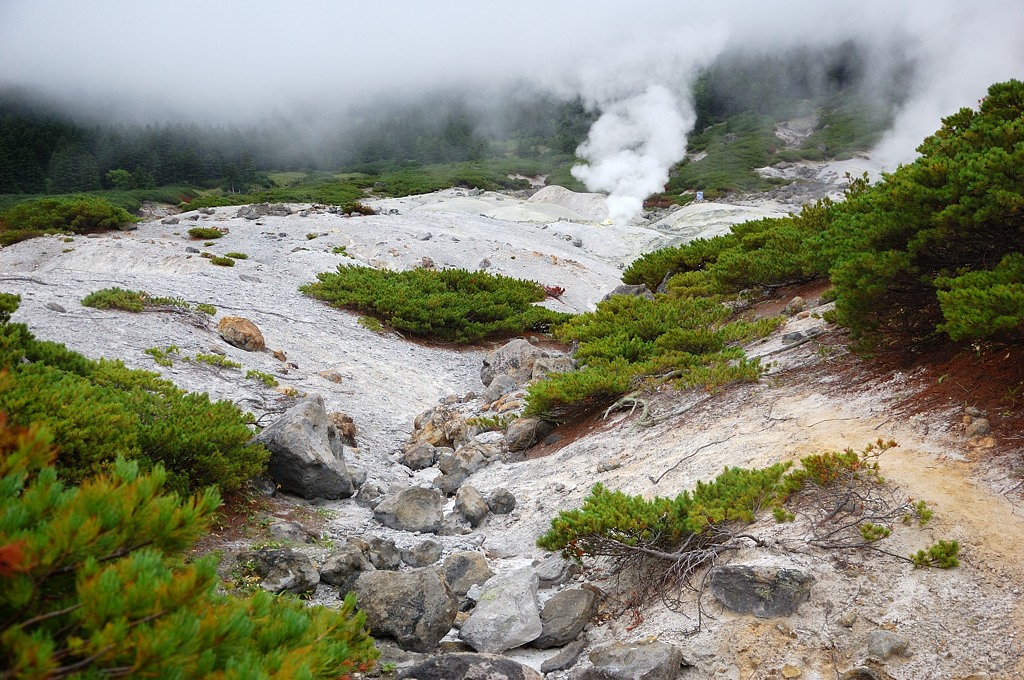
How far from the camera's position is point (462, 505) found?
21.9 feet

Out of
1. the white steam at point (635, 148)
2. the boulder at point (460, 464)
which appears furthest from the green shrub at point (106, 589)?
the white steam at point (635, 148)

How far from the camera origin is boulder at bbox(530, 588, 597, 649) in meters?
4.12

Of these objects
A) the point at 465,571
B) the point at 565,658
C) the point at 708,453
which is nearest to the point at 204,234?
the point at 465,571

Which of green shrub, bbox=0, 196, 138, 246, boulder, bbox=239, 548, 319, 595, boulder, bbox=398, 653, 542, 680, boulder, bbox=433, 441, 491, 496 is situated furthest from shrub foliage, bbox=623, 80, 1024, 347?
green shrub, bbox=0, 196, 138, 246

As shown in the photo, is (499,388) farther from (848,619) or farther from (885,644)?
(885,644)

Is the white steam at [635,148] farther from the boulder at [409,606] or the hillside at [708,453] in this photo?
the boulder at [409,606]

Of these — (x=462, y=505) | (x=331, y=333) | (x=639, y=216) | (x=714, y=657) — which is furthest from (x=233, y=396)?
(x=639, y=216)

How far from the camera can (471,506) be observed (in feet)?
21.6

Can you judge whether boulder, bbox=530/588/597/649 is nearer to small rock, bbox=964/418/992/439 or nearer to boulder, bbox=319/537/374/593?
boulder, bbox=319/537/374/593

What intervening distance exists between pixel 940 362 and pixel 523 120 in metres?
122

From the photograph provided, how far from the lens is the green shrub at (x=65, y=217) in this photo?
24.0 metres

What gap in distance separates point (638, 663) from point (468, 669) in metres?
0.94

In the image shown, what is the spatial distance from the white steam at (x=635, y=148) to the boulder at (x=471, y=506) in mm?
50987

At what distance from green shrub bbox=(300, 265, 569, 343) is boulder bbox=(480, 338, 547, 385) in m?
2.99
